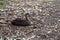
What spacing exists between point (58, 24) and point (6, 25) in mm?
1643

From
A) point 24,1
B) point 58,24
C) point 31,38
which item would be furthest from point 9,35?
point 24,1

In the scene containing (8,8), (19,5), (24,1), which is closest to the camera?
(8,8)

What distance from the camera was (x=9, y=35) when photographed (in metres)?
5.70

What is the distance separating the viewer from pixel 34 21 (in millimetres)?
6859

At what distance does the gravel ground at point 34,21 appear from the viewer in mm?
5739

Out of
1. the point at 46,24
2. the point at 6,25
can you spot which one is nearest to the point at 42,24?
the point at 46,24

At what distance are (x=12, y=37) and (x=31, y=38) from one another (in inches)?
19.9

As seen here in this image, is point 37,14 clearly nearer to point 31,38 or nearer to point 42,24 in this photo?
point 42,24

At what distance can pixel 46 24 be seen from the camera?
6.62 meters

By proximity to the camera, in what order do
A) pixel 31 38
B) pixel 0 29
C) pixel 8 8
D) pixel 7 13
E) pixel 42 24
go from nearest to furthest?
Answer: pixel 31 38 → pixel 0 29 → pixel 42 24 → pixel 7 13 → pixel 8 8

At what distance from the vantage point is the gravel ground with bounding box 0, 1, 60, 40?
18.8 feet

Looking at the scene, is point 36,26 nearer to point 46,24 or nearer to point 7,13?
point 46,24

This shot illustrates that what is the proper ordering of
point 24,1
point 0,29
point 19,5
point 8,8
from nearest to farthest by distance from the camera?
point 0,29, point 8,8, point 19,5, point 24,1

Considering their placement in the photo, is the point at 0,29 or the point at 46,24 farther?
the point at 46,24
